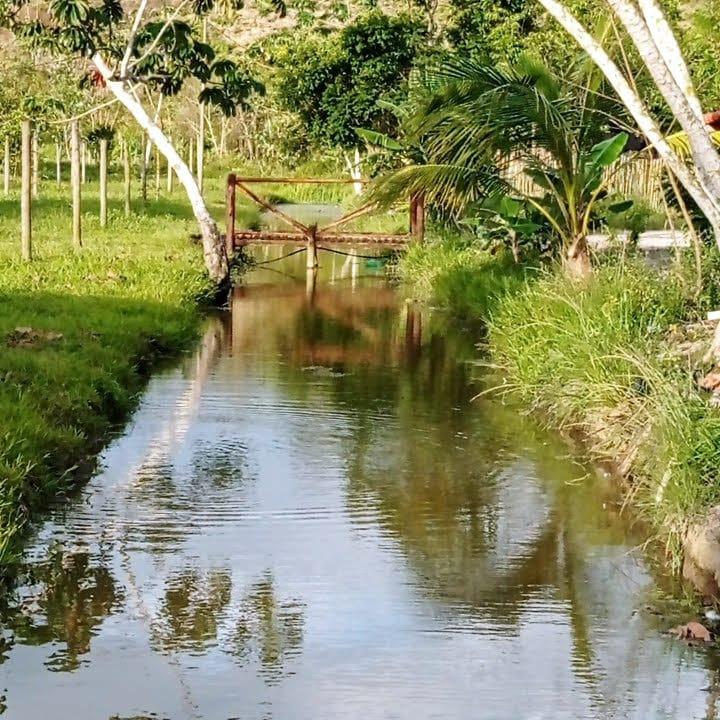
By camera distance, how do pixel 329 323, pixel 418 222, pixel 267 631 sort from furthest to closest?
pixel 418 222 < pixel 329 323 < pixel 267 631

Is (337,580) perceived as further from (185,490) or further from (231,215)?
(231,215)

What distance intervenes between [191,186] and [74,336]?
785 centimetres

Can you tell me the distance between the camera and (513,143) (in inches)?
595

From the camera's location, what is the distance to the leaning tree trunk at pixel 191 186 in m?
20.6

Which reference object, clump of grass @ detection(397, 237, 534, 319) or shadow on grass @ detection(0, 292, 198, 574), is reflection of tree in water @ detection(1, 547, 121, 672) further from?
clump of grass @ detection(397, 237, 534, 319)

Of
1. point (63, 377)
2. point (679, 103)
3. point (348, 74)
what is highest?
point (348, 74)

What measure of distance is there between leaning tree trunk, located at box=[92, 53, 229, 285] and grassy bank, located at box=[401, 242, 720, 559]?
5.52m

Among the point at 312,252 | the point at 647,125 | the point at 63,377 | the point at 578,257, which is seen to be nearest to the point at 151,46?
the point at 312,252

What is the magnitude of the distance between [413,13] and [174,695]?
2726 cm

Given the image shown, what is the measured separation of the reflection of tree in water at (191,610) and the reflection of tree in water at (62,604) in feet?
1.00

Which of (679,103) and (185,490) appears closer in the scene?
(185,490)

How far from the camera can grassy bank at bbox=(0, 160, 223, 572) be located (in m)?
9.26

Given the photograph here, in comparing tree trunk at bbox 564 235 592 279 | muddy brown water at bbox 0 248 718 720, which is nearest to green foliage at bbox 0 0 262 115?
tree trunk at bbox 564 235 592 279

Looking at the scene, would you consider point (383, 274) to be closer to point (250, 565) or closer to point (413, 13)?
point (413, 13)
